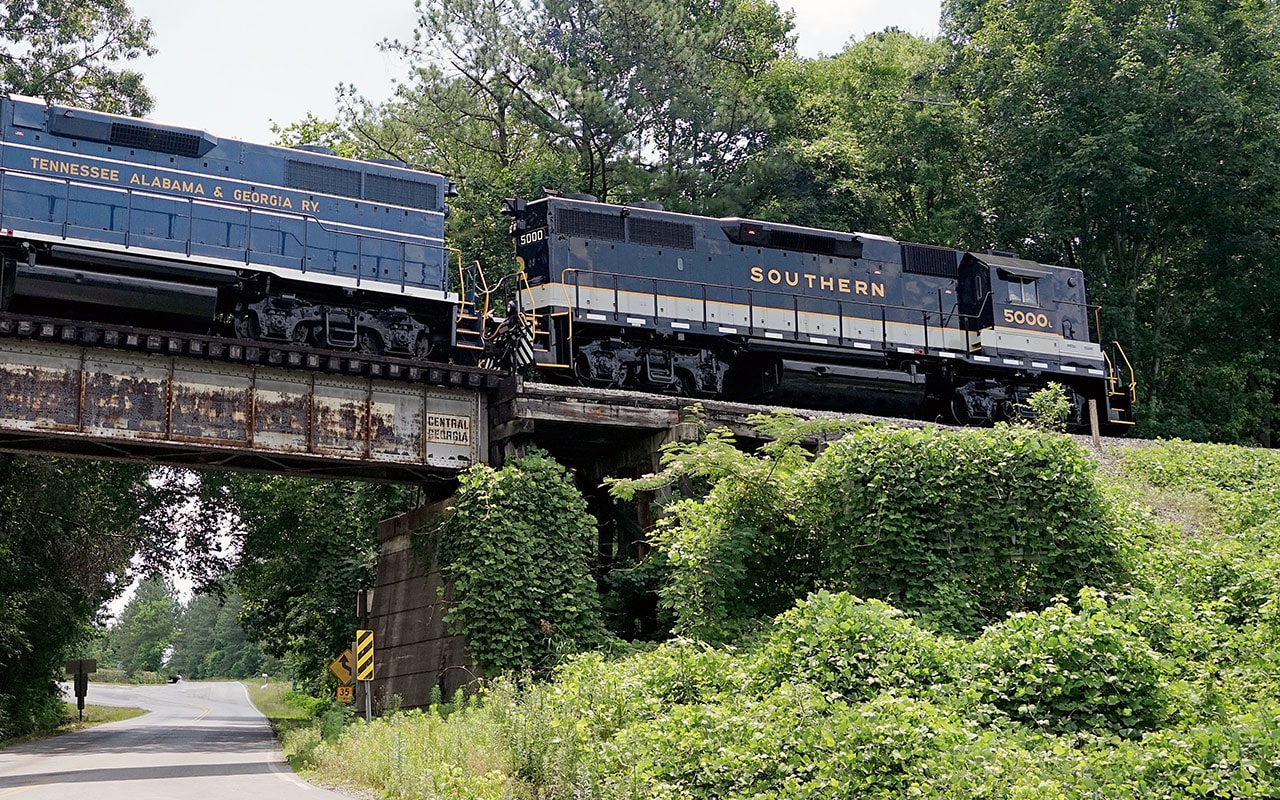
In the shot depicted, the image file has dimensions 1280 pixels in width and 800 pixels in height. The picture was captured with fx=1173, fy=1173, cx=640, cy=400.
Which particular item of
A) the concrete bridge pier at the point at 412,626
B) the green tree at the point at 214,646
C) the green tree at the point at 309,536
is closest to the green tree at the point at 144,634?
the green tree at the point at 214,646

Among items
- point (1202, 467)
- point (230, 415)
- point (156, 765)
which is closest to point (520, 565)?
point (230, 415)

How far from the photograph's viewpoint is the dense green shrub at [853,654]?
36.4 feet

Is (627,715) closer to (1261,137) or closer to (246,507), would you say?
(246,507)

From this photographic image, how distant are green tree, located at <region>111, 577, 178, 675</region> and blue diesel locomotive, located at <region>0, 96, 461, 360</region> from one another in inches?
4058

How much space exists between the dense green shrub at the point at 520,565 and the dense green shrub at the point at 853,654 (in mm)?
5601

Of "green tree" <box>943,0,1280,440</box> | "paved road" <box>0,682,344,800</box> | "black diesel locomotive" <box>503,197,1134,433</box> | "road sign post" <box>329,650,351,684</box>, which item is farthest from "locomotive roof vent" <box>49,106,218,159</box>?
"green tree" <box>943,0,1280,440</box>

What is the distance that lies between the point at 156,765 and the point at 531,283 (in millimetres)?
10473

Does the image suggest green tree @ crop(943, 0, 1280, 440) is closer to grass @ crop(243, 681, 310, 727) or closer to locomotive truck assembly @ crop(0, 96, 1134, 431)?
locomotive truck assembly @ crop(0, 96, 1134, 431)

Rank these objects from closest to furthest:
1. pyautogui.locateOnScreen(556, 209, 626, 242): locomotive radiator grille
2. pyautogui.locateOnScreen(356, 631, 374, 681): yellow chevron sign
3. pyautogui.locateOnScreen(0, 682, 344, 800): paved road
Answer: pyautogui.locateOnScreen(0, 682, 344, 800): paved road < pyautogui.locateOnScreen(356, 631, 374, 681): yellow chevron sign < pyautogui.locateOnScreen(556, 209, 626, 242): locomotive radiator grille

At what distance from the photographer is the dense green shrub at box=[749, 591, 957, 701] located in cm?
1110

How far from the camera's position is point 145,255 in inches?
703

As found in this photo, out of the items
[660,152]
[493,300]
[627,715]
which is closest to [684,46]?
[660,152]

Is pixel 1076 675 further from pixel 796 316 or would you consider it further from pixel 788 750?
pixel 796 316

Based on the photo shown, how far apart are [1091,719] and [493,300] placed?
25.2m
